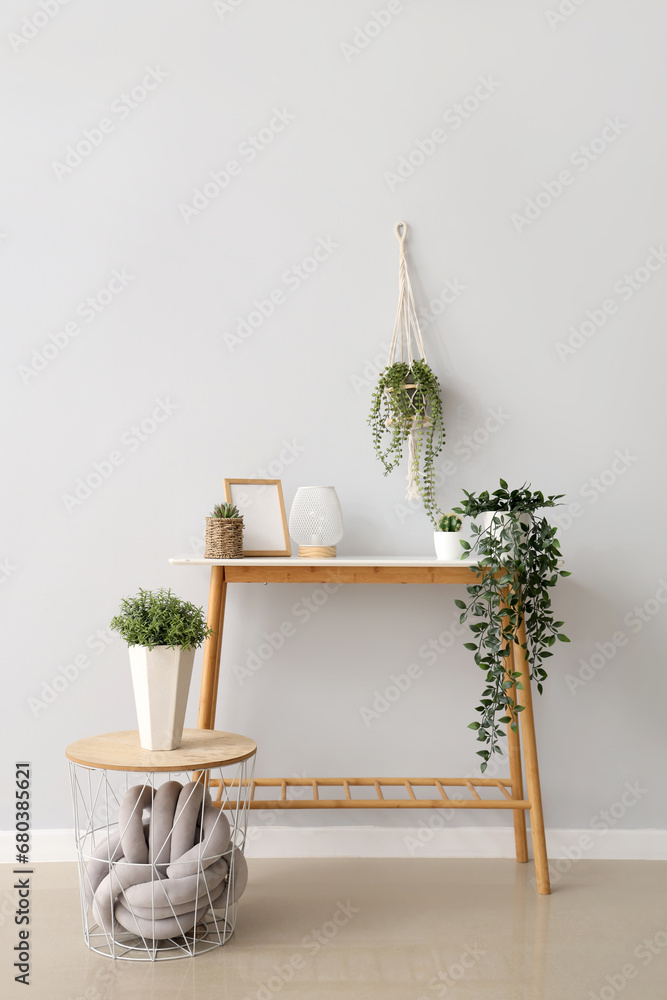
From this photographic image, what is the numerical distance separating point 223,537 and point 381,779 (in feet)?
2.80

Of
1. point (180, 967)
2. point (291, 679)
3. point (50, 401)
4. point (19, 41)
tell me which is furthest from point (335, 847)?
point (19, 41)

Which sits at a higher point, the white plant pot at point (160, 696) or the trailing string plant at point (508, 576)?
the trailing string plant at point (508, 576)

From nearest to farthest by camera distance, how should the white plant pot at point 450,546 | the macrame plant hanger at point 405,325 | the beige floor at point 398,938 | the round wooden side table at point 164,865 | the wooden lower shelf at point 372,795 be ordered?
the beige floor at point 398,938
the round wooden side table at point 164,865
the wooden lower shelf at point 372,795
the white plant pot at point 450,546
the macrame plant hanger at point 405,325

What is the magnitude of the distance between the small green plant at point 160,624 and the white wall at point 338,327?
1.80 ft

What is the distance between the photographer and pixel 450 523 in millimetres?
2289

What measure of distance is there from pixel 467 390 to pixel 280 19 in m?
1.30

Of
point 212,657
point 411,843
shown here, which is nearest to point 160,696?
point 212,657

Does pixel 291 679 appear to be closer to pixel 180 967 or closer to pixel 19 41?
pixel 180 967

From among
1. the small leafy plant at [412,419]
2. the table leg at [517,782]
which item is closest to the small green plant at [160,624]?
the small leafy plant at [412,419]

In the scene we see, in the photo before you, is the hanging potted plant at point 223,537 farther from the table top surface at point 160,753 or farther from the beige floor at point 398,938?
the beige floor at point 398,938

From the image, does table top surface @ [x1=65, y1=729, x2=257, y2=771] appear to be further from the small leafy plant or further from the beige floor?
the small leafy plant

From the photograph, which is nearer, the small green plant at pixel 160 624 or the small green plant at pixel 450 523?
the small green plant at pixel 160 624

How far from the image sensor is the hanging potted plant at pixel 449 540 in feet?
7.44

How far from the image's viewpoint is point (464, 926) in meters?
1.99
